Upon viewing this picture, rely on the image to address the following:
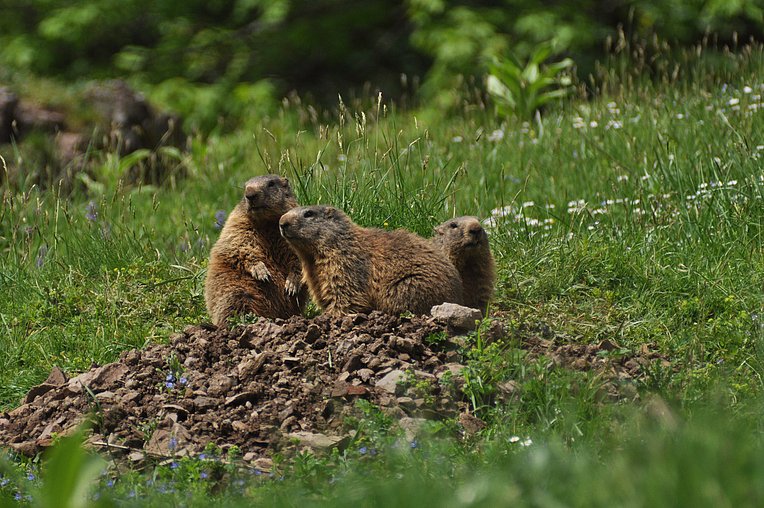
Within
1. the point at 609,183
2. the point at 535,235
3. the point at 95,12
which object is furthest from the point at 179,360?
the point at 95,12

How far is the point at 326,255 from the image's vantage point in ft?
18.4

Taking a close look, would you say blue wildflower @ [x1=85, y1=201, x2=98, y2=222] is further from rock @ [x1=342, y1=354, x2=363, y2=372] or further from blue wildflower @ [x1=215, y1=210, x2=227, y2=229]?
rock @ [x1=342, y1=354, x2=363, y2=372]

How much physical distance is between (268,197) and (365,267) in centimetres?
78

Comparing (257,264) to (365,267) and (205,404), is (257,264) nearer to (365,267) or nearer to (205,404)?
(365,267)

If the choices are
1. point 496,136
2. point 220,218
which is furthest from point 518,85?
point 220,218

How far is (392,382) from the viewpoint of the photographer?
15.5 feet

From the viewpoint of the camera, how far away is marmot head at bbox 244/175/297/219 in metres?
5.89

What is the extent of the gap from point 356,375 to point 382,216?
1.95 m

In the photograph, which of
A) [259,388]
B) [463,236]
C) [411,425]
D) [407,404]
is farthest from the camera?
[463,236]

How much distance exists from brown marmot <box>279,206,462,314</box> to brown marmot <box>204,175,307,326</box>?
0.32 meters

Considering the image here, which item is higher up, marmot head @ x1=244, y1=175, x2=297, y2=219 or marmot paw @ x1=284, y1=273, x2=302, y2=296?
marmot head @ x1=244, y1=175, x2=297, y2=219

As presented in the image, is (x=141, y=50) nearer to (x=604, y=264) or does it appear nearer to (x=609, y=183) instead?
(x=609, y=183)

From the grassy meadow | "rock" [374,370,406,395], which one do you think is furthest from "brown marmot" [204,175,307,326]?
"rock" [374,370,406,395]

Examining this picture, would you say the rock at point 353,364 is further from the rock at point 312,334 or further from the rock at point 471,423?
the rock at point 471,423
